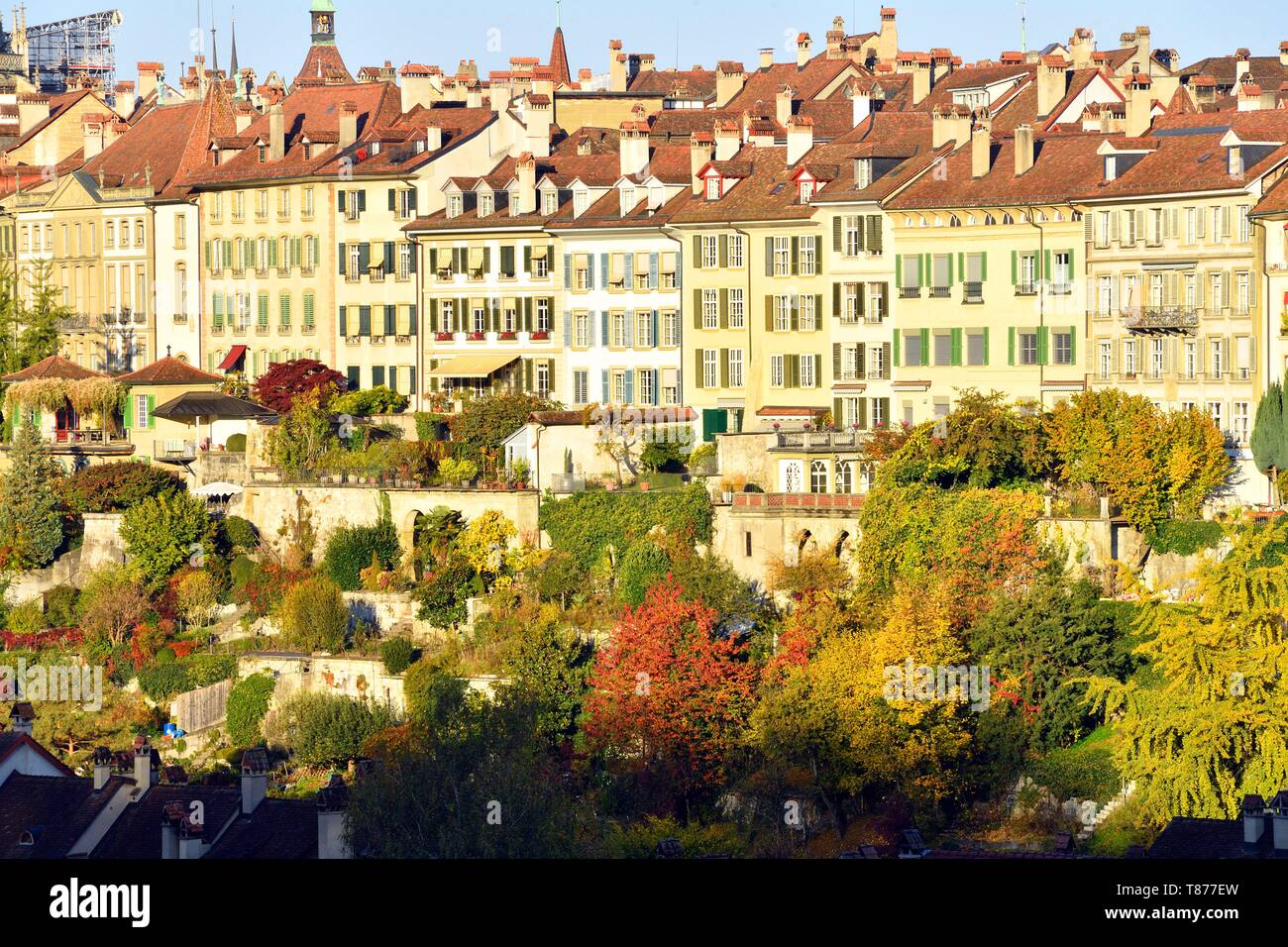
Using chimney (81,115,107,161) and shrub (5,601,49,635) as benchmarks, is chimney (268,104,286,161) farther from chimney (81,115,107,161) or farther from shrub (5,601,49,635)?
shrub (5,601,49,635)

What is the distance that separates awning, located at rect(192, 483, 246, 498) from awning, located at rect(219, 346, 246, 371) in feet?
48.1

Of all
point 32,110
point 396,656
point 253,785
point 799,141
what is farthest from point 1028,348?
point 32,110

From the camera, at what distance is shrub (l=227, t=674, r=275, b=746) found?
183 ft

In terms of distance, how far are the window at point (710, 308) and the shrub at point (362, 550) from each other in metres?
11.9

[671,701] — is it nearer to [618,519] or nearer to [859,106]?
[618,519]

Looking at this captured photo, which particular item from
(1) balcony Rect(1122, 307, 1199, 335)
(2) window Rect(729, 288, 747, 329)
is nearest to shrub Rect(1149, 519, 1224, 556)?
(1) balcony Rect(1122, 307, 1199, 335)

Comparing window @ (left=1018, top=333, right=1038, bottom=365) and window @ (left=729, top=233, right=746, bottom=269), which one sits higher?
window @ (left=729, top=233, right=746, bottom=269)

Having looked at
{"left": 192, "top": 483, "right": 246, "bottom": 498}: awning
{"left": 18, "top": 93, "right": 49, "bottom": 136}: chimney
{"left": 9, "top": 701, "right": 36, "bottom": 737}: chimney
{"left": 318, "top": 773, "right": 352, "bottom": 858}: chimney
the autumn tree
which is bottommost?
{"left": 318, "top": 773, "right": 352, "bottom": 858}: chimney

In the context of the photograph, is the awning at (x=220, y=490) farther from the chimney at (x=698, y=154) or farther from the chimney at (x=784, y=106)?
the chimney at (x=784, y=106)

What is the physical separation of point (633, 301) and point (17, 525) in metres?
18.5

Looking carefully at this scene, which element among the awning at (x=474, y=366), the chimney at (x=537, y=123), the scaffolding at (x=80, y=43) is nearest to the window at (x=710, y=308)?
the awning at (x=474, y=366)

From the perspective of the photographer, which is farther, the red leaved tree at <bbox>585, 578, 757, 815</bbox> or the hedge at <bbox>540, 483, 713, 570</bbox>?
the hedge at <bbox>540, 483, 713, 570</bbox>

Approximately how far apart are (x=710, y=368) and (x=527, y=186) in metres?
9.20

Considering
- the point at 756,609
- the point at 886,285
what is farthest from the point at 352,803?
the point at 886,285
